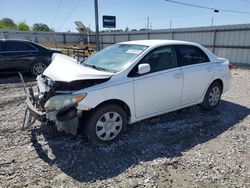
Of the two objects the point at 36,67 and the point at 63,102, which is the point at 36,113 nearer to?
the point at 63,102

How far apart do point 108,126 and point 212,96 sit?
2718mm

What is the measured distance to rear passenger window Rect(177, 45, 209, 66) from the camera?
14.7ft

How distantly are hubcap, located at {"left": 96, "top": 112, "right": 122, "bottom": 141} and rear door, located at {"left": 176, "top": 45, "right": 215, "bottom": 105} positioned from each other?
59.7 inches

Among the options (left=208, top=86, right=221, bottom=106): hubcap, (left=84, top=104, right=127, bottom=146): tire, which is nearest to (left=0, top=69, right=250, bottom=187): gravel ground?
(left=84, top=104, right=127, bottom=146): tire

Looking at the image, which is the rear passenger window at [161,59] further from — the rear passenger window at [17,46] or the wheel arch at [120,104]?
the rear passenger window at [17,46]

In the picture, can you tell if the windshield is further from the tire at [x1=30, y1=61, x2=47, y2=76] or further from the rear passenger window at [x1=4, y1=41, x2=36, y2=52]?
the rear passenger window at [x1=4, y1=41, x2=36, y2=52]

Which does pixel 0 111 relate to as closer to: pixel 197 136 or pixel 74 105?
pixel 74 105

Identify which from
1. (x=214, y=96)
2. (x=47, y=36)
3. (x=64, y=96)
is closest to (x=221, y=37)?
(x=214, y=96)

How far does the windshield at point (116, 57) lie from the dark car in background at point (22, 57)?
5.17 metres

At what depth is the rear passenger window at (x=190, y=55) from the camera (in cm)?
447

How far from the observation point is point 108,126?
3.61 metres

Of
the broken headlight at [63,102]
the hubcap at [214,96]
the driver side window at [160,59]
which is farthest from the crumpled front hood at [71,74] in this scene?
the hubcap at [214,96]

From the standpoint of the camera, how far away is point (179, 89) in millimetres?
4336

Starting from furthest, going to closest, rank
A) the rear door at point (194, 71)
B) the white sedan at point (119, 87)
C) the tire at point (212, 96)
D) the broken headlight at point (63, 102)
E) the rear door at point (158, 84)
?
1. the tire at point (212, 96)
2. the rear door at point (194, 71)
3. the rear door at point (158, 84)
4. the white sedan at point (119, 87)
5. the broken headlight at point (63, 102)
